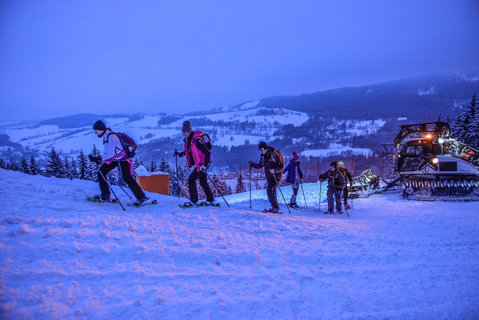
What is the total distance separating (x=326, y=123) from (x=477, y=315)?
182 m

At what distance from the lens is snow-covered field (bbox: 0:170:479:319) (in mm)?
2439

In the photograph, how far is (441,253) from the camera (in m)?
4.13

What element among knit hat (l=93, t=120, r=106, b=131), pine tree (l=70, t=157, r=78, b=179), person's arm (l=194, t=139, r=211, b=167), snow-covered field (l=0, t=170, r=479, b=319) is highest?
knit hat (l=93, t=120, r=106, b=131)

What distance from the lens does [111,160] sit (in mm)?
5871

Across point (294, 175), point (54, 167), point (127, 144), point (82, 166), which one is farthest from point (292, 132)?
point (127, 144)

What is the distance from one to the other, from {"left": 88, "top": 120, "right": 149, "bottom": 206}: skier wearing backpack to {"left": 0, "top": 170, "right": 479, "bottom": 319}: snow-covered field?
3.52ft

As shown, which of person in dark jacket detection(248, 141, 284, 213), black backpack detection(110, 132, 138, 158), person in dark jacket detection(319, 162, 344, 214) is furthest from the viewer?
person in dark jacket detection(319, 162, 344, 214)

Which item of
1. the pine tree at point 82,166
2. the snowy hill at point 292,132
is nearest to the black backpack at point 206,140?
the pine tree at point 82,166

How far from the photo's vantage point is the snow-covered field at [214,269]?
2.44m

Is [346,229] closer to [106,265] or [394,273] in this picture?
[394,273]

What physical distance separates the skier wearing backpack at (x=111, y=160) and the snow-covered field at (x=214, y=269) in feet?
3.52

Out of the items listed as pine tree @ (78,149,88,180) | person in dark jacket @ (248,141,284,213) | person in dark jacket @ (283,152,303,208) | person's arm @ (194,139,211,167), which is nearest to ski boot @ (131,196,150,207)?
person's arm @ (194,139,211,167)

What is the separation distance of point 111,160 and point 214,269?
405 cm

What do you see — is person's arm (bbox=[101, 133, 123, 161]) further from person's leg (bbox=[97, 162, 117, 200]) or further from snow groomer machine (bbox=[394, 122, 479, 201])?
snow groomer machine (bbox=[394, 122, 479, 201])
